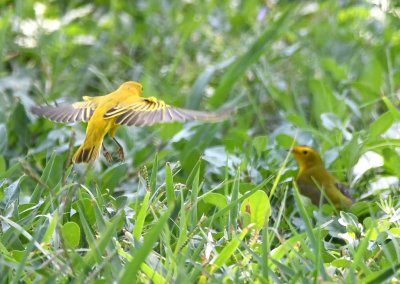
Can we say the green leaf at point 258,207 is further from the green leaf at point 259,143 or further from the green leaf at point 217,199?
the green leaf at point 259,143

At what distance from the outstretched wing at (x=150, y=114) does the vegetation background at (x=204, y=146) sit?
17 cm

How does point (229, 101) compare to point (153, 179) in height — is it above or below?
below

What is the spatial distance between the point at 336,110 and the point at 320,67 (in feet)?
2.92

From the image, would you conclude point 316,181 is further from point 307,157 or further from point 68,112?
point 68,112

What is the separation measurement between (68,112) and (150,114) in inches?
16.4

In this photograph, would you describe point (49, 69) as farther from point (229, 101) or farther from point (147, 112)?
point (147, 112)

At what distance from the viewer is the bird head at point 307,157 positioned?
3.99 m

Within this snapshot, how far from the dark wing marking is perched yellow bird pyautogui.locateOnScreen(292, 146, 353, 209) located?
87 cm

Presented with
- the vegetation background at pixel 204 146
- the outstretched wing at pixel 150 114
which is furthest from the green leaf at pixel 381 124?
the outstretched wing at pixel 150 114

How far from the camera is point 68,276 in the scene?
253 centimetres

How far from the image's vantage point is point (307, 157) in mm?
4059

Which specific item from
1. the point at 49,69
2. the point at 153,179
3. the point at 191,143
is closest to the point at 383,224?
the point at 153,179

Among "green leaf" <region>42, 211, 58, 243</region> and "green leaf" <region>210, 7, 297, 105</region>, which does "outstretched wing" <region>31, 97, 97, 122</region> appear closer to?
"green leaf" <region>42, 211, 58, 243</region>

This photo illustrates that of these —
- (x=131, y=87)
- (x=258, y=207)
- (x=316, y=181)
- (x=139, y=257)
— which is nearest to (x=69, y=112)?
(x=131, y=87)
